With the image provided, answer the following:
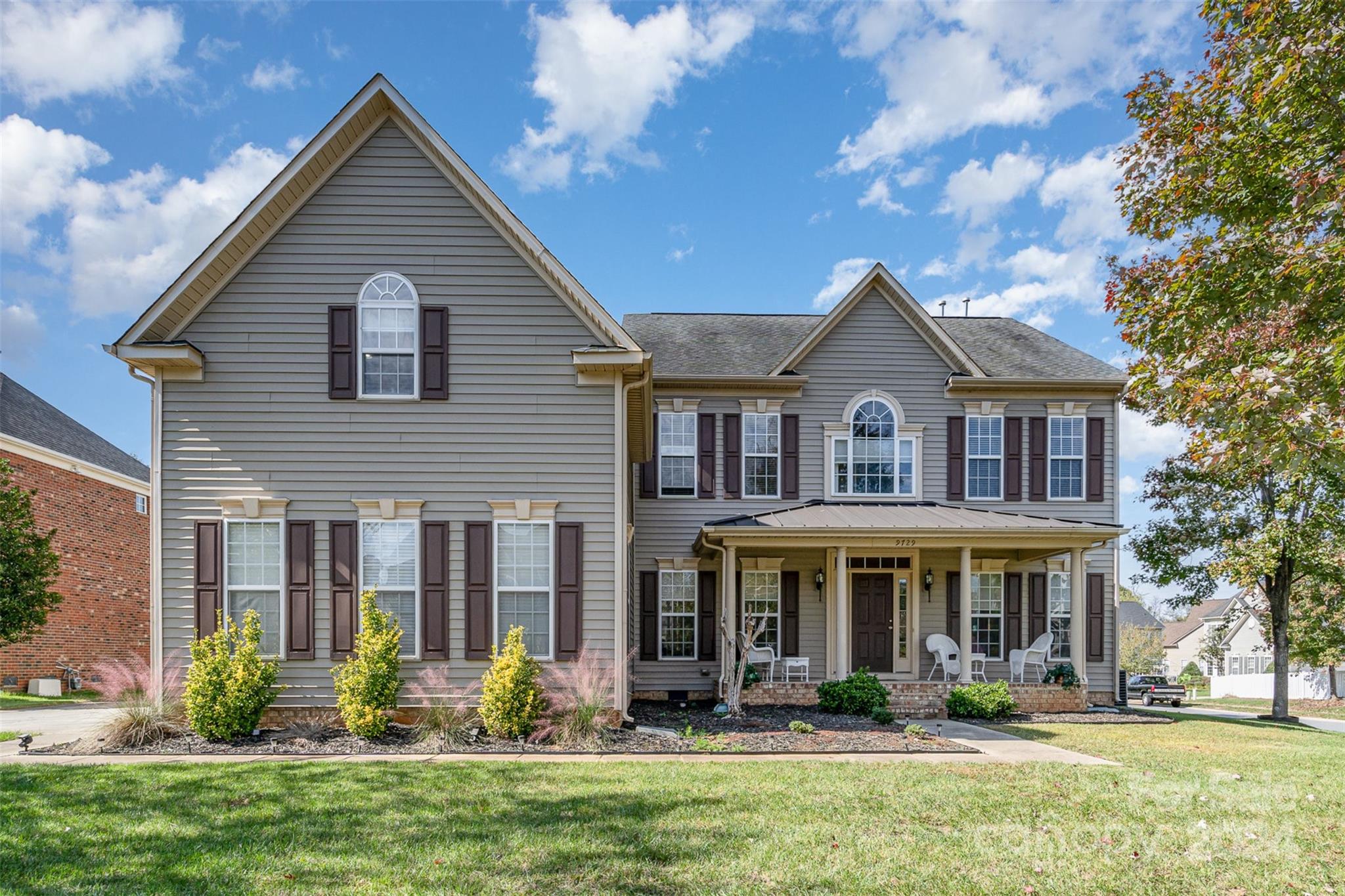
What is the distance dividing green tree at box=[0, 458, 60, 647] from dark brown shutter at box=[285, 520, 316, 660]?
896 cm

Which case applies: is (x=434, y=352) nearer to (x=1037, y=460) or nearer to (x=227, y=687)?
(x=227, y=687)

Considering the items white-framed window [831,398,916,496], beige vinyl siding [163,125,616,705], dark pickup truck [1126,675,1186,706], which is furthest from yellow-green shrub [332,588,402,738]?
dark pickup truck [1126,675,1186,706]

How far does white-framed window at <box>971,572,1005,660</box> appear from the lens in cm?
1647

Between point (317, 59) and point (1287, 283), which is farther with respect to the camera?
point (317, 59)

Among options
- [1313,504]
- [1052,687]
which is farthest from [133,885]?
[1313,504]

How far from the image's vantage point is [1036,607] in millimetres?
16625

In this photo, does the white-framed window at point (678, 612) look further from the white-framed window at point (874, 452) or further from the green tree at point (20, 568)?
the green tree at point (20, 568)

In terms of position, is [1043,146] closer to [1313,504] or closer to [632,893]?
[1313,504]

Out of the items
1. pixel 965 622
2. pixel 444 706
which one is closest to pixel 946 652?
pixel 965 622

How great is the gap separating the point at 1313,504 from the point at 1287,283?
43.3 feet

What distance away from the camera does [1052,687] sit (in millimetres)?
14609

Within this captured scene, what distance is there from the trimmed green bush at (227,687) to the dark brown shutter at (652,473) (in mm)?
7686

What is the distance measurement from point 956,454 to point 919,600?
3.00 m

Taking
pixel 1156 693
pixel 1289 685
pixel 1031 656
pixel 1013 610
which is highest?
pixel 1013 610
